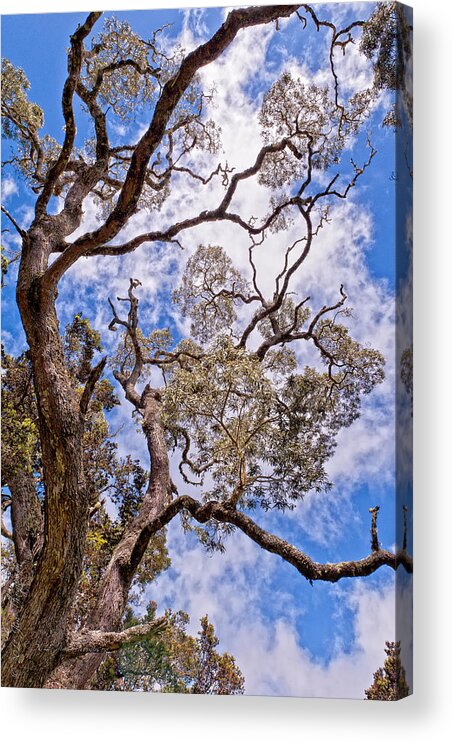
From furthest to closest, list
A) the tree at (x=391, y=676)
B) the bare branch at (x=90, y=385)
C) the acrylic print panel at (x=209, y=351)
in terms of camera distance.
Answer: the bare branch at (x=90, y=385) → the acrylic print panel at (x=209, y=351) → the tree at (x=391, y=676)

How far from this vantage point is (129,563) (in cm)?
473

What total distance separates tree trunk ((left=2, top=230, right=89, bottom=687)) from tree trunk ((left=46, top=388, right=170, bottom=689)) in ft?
0.36

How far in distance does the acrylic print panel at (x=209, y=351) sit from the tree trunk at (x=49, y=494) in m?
0.01

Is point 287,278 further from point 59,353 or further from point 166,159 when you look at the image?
point 59,353

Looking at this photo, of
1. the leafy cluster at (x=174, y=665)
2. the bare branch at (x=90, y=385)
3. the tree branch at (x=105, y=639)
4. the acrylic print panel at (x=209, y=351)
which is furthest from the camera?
the bare branch at (x=90, y=385)

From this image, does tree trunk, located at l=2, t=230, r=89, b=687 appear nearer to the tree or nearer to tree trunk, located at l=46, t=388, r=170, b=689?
tree trunk, located at l=46, t=388, r=170, b=689

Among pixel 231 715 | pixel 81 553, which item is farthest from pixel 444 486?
pixel 81 553

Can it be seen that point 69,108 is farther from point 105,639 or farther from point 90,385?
point 105,639

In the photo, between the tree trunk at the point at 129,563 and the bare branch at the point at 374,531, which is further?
the tree trunk at the point at 129,563

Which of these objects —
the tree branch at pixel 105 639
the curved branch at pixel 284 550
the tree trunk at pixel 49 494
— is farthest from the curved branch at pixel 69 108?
the tree branch at pixel 105 639

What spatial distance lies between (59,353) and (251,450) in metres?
1.04

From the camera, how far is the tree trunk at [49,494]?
188 inches

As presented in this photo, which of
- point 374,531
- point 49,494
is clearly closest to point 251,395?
point 374,531

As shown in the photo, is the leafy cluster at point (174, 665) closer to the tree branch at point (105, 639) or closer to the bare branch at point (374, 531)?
the tree branch at point (105, 639)
